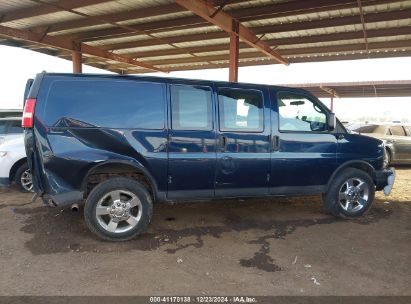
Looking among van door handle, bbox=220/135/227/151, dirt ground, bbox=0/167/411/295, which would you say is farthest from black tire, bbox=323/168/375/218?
van door handle, bbox=220/135/227/151

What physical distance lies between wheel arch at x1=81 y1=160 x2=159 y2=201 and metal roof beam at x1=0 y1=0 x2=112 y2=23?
560 centimetres

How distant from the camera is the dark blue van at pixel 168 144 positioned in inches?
165

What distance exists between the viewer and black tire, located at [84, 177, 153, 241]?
429cm

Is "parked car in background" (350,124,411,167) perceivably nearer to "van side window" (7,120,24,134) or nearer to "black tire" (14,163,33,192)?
"black tire" (14,163,33,192)

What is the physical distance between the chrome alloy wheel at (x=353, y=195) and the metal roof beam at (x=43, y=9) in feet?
22.6

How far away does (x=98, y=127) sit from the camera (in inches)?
167

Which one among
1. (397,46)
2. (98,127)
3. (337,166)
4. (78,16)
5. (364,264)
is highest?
(78,16)

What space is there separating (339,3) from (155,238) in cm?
699

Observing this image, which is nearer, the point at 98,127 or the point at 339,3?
the point at 98,127

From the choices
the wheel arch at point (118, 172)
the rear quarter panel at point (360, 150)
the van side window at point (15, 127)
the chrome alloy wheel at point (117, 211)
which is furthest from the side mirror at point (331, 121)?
the van side window at point (15, 127)

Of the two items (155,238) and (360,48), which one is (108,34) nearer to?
(360,48)

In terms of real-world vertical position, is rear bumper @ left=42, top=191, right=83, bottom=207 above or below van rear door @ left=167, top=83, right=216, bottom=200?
below

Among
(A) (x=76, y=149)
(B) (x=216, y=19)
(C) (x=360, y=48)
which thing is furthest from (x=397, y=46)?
(A) (x=76, y=149)

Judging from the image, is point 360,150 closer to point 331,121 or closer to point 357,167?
point 357,167
